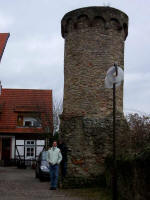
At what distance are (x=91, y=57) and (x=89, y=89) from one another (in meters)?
1.20

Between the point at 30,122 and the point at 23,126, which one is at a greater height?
the point at 30,122

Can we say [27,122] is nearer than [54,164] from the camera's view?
No

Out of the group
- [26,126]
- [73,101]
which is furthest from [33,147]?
[73,101]

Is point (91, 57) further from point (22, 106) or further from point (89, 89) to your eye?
point (22, 106)

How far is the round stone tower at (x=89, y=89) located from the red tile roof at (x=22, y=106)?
18.0 meters

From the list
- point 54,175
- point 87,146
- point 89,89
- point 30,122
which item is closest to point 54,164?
point 54,175

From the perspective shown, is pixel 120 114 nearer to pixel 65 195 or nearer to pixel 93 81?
pixel 93 81

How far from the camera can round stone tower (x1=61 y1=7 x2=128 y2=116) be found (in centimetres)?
1399

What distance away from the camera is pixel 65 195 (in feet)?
37.4

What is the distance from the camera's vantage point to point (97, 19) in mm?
14344

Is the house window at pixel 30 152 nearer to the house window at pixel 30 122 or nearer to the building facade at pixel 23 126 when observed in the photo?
the building facade at pixel 23 126

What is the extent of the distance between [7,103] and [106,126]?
23410 mm

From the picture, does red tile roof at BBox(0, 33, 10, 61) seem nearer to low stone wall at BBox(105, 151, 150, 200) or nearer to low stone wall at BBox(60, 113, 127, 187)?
low stone wall at BBox(60, 113, 127, 187)

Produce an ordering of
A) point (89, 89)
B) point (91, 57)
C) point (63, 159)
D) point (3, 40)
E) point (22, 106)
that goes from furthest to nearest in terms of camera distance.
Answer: point (22, 106) → point (3, 40) → point (91, 57) → point (89, 89) → point (63, 159)
